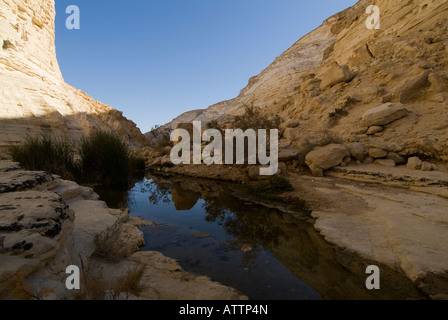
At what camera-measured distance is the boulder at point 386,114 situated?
6.70 m

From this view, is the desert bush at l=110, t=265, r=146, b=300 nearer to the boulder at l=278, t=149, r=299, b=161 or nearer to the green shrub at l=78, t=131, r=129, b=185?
the green shrub at l=78, t=131, r=129, b=185

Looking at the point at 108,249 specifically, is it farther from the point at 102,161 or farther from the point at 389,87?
the point at 389,87

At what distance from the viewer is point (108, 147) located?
20.4 feet

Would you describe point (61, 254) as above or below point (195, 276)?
above

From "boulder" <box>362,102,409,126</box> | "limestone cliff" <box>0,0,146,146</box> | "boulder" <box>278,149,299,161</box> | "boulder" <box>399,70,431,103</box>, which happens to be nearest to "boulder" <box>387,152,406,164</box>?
"boulder" <box>362,102,409,126</box>

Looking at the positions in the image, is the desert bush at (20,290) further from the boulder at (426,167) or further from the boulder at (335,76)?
the boulder at (335,76)

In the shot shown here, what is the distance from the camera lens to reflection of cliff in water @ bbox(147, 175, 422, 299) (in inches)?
73.3

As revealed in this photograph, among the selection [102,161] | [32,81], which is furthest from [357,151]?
[32,81]

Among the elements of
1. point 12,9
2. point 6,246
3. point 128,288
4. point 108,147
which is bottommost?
point 128,288

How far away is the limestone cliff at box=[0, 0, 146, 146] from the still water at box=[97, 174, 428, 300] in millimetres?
10465
